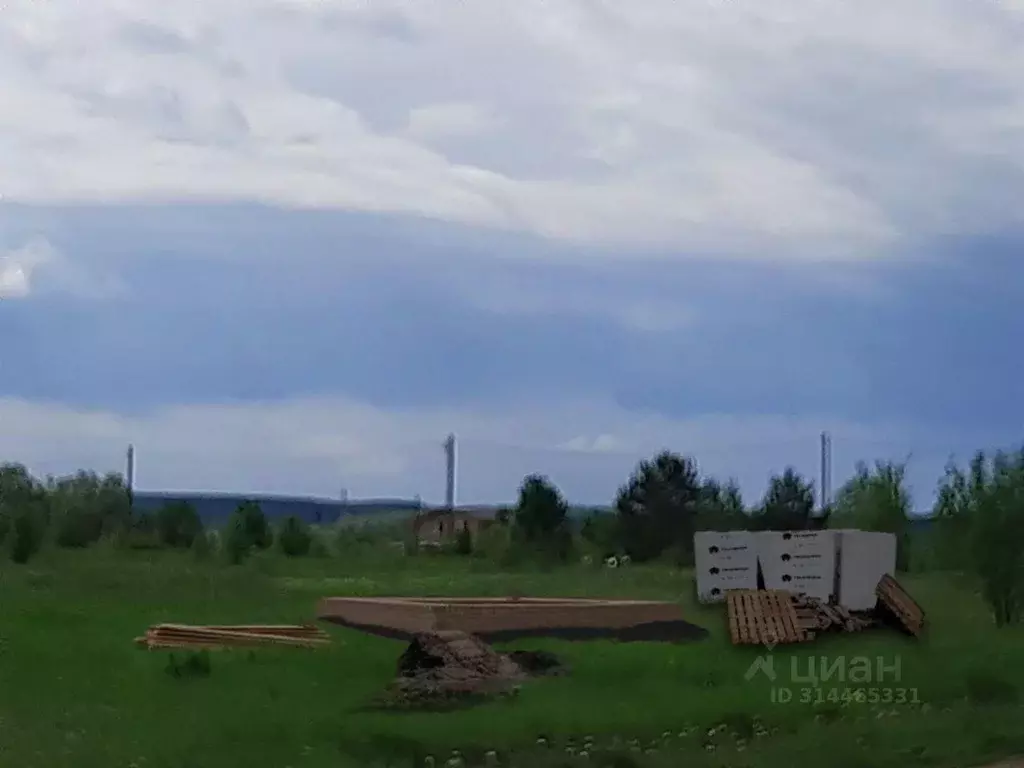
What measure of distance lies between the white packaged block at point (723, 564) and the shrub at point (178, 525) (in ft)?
97.0

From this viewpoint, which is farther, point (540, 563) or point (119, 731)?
point (540, 563)

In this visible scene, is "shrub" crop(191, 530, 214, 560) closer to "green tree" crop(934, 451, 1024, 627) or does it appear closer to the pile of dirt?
"green tree" crop(934, 451, 1024, 627)

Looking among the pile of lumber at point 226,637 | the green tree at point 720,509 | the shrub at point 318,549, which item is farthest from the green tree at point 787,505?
the pile of lumber at point 226,637

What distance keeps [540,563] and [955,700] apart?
31.5m

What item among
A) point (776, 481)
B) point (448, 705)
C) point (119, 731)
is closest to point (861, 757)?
point (448, 705)

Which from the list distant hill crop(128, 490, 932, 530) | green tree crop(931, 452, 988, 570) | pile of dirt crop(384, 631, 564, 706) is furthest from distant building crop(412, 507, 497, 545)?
pile of dirt crop(384, 631, 564, 706)

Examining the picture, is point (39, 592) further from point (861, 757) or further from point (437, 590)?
point (861, 757)

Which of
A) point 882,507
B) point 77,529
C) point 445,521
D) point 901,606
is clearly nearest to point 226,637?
point 901,606

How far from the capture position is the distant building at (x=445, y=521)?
71856mm

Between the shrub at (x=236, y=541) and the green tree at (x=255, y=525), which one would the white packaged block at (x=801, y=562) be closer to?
the shrub at (x=236, y=541)

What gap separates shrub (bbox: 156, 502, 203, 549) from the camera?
53.0m

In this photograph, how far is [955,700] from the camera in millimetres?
17125

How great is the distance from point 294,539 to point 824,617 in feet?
110

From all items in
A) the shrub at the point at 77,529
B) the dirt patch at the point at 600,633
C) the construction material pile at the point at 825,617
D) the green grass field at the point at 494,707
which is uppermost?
the shrub at the point at 77,529
